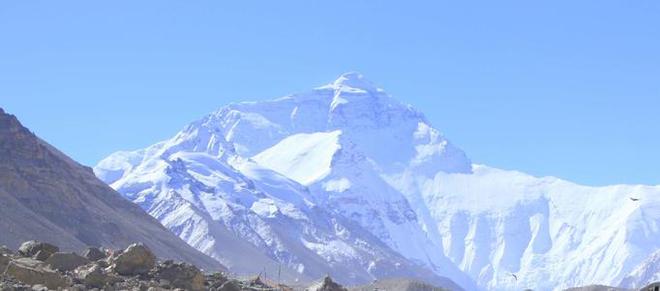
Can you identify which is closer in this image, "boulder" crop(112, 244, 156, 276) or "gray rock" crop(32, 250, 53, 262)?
"boulder" crop(112, 244, 156, 276)

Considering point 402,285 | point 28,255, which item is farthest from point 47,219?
point 28,255

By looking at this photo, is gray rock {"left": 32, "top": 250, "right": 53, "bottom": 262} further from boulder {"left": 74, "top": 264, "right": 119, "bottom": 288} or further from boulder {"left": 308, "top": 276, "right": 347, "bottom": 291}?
boulder {"left": 308, "top": 276, "right": 347, "bottom": 291}

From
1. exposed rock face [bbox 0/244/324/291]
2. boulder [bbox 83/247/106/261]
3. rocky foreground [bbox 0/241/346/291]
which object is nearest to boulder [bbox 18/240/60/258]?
rocky foreground [bbox 0/241/346/291]

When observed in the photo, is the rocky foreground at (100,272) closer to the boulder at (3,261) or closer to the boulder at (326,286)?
the boulder at (3,261)

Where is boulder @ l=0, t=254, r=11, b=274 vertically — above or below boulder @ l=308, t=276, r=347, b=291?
above

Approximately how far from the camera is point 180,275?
89.7ft

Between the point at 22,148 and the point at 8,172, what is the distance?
612 inches

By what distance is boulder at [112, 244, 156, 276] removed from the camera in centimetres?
2716

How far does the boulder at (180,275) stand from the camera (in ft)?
88.6

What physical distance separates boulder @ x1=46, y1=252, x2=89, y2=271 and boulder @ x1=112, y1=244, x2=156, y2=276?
718 mm

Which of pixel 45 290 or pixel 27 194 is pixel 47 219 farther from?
pixel 45 290

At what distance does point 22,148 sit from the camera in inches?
7869

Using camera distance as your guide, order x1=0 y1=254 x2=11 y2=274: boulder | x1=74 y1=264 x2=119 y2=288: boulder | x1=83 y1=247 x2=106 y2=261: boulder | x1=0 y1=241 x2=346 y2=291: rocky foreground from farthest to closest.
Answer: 1. x1=83 y1=247 x2=106 y2=261: boulder
2. x1=74 y1=264 x2=119 y2=288: boulder
3. x1=0 y1=254 x2=11 y2=274: boulder
4. x1=0 y1=241 x2=346 y2=291: rocky foreground

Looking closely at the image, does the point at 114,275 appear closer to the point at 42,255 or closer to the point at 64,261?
the point at 64,261
